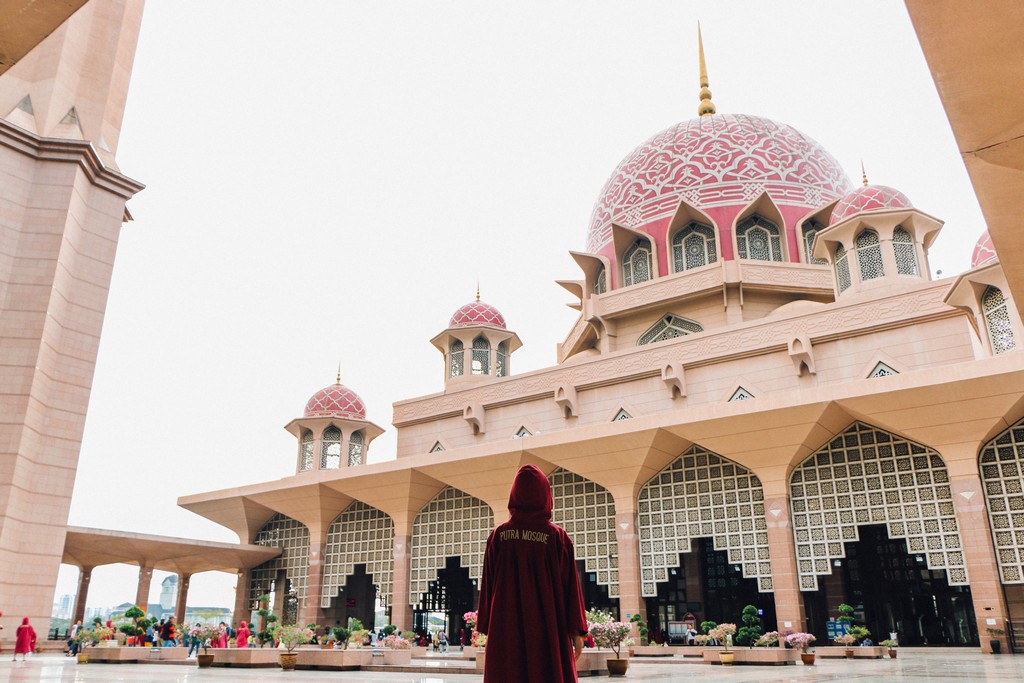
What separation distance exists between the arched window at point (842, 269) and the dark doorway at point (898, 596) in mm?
5507

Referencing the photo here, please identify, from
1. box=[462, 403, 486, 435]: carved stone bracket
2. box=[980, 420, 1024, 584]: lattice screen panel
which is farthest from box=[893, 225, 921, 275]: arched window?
box=[462, 403, 486, 435]: carved stone bracket

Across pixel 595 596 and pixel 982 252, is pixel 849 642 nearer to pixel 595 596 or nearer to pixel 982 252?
pixel 982 252

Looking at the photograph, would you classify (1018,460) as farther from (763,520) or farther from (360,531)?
(360,531)

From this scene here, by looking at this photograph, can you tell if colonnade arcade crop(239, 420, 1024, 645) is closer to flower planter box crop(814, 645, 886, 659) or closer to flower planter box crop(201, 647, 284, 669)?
flower planter box crop(814, 645, 886, 659)

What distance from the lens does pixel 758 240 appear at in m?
21.9

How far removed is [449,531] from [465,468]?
7.62 feet

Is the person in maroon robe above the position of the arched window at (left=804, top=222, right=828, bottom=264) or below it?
below

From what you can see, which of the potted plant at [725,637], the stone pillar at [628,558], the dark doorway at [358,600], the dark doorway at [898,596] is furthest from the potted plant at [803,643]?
the dark doorway at [358,600]

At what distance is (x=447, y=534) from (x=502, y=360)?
5712 millimetres

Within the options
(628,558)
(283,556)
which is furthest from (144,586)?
(628,558)

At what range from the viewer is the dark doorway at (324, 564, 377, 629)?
23.3 meters

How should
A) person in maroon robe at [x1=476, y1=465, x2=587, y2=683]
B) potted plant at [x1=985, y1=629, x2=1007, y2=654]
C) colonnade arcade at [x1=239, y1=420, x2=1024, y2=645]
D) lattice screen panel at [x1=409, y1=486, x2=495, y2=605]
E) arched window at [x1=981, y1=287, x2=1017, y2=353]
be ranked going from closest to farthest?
person in maroon robe at [x1=476, y1=465, x2=587, y2=683] < potted plant at [x1=985, y1=629, x2=1007, y2=654] < arched window at [x1=981, y1=287, x2=1017, y2=353] < colonnade arcade at [x1=239, y1=420, x2=1024, y2=645] < lattice screen panel at [x1=409, y1=486, x2=495, y2=605]

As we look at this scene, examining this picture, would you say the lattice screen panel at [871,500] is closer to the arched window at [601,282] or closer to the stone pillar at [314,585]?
the arched window at [601,282]

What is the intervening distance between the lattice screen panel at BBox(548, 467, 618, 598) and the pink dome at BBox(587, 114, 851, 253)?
8.80 meters
